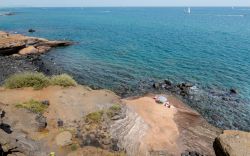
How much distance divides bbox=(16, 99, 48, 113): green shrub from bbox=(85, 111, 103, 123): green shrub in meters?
4.59

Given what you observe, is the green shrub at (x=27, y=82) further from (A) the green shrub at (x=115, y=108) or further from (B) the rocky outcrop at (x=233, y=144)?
(B) the rocky outcrop at (x=233, y=144)

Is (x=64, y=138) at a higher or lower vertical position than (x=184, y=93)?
higher

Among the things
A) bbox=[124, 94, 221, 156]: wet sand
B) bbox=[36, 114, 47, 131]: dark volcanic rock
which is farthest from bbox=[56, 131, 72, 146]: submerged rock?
bbox=[124, 94, 221, 156]: wet sand

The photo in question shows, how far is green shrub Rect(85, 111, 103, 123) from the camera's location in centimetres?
2640

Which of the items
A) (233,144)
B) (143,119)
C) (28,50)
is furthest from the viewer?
(28,50)

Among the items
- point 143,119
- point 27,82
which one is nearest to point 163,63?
point 143,119

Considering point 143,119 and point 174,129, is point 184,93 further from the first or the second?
point 143,119

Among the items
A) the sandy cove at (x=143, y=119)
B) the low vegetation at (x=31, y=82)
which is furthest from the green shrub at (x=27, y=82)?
the sandy cove at (x=143, y=119)

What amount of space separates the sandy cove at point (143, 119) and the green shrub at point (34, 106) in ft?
1.95

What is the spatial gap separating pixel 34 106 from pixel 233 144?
18.5 m

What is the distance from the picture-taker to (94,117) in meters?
26.6

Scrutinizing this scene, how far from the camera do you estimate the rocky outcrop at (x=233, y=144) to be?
2520cm

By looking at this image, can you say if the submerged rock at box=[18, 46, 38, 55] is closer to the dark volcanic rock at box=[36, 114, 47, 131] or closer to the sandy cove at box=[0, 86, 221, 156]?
the sandy cove at box=[0, 86, 221, 156]

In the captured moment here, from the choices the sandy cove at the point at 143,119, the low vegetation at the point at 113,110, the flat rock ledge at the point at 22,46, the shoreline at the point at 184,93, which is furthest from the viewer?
the flat rock ledge at the point at 22,46
